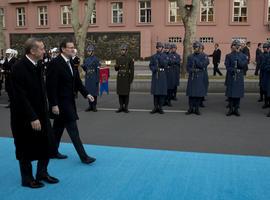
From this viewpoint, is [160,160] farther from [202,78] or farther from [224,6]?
[224,6]

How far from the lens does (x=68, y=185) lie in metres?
5.24

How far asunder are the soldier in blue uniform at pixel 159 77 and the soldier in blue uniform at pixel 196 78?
691 mm

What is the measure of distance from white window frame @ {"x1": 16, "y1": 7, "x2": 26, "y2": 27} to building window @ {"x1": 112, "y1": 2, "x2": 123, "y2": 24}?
10390 millimetres

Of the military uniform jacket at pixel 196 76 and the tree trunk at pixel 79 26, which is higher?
the tree trunk at pixel 79 26

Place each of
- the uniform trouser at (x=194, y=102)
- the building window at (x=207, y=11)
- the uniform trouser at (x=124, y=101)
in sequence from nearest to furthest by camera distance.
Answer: the uniform trouser at (x=194, y=102) → the uniform trouser at (x=124, y=101) → the building window at (x=207, y=11)

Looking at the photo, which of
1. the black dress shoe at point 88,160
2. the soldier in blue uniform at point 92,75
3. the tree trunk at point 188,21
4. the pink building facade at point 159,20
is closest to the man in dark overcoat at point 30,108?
the black dress shoe at point 88,160

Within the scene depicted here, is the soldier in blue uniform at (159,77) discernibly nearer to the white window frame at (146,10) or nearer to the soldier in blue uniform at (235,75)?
the soldier in blue uniform at (235,75)

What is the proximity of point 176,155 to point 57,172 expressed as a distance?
6.52ft

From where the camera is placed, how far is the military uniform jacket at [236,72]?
396 inches

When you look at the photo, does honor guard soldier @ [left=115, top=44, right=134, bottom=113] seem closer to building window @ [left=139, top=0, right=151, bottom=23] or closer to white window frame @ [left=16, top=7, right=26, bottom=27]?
building window @ [left=139, top=0, right=151, bottom=23]

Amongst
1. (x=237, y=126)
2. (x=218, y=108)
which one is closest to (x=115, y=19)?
(x=218, y=108)

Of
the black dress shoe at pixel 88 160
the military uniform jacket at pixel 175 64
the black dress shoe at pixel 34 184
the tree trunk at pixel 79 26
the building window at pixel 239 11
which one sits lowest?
the black dress shoe at pixel 34 184

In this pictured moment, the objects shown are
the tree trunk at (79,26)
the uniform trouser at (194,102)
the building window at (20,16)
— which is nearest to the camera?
the uniform trouser at (194,102)

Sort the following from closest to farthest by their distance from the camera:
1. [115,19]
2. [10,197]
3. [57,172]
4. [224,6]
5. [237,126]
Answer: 1. [10,197]
2. [57,172]
3. [237,126]
4. [224,6]
5. [115,19]
